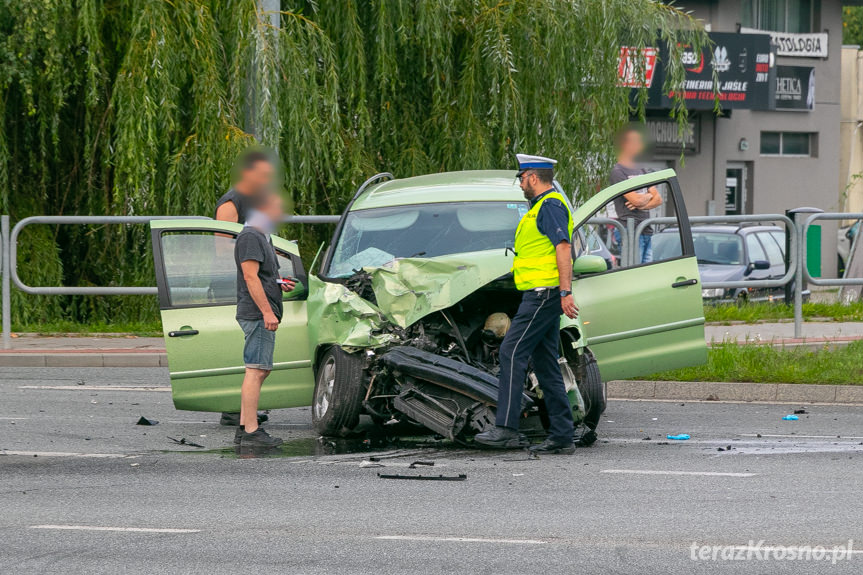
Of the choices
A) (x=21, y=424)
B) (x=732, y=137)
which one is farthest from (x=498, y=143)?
(x=732, y=137)

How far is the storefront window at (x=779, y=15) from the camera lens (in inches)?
1412

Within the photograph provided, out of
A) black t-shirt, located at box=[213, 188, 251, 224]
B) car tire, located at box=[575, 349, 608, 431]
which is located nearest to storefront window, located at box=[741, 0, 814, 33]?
black t-shirt, located at box=[213, 188, 251, 224]

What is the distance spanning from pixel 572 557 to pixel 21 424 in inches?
217

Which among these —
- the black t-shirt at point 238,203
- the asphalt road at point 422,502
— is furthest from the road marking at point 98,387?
the black t-shirt at point 238,203

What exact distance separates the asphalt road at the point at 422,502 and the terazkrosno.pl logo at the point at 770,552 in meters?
0.02

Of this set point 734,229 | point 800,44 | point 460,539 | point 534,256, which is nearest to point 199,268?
point 534,256

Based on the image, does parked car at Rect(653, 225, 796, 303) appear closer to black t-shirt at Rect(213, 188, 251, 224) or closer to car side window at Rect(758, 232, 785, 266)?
car side window at Rect(758, 232, 785, 266)

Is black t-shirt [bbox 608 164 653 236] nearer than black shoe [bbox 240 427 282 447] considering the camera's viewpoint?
No

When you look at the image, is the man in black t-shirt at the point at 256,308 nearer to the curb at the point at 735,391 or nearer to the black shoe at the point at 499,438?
the black shoe at the point at 499,438

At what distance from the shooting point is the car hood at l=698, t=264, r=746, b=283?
18.9 m

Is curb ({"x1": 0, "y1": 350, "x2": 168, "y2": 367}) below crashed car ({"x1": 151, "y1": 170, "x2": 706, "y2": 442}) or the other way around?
below

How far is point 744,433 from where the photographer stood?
9.37 m

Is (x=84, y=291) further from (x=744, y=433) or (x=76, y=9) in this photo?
(x=744, y=433)

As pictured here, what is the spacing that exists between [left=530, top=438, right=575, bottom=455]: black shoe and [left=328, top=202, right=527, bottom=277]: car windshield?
169cm
